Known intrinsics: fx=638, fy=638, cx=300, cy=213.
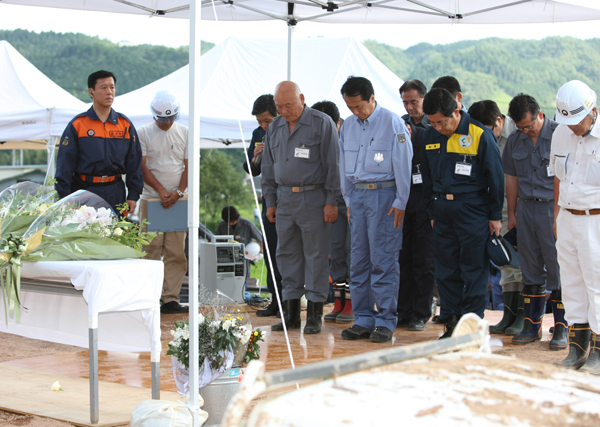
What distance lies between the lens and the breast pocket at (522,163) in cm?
467

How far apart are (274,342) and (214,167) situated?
86.8 feet

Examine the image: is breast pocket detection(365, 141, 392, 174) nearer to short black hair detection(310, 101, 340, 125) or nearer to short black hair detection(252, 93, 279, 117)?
short black hair detection(310, 101, 340, 125)

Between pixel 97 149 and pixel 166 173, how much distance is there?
122 cm

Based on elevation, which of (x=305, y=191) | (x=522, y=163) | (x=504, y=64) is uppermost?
(x=504, y=64)

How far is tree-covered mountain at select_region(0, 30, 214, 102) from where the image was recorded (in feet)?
160

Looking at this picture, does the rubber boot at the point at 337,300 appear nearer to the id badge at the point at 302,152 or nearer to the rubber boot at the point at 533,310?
the id badge at the point at 302,152

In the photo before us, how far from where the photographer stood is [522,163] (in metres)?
4.71

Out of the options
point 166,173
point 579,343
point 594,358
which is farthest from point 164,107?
point 594,358

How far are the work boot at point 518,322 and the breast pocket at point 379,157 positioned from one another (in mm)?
1576

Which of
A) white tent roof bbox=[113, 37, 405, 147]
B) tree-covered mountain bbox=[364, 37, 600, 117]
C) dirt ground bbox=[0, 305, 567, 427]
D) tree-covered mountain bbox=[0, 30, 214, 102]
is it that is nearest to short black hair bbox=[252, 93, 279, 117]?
dirt ground bbox=[0, 305, 567, 427]

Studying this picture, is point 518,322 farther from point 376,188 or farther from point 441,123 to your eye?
point 441,123

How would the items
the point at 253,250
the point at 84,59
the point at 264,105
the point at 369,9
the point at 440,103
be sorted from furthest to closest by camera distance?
the point at 84,59, the point at 253,250, the point at 369,9, the point at 264,105, the point at 440,103

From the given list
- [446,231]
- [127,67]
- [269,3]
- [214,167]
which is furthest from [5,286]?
[127,67]

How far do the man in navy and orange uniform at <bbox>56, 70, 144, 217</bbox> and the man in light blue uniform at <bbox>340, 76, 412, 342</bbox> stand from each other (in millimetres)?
1754
